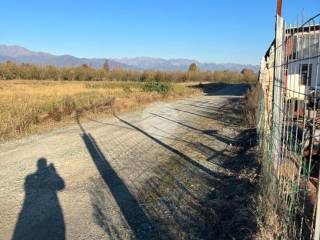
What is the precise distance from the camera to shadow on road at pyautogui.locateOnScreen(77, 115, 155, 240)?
4.72 m

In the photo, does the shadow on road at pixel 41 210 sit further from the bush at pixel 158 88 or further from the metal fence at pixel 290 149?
the bush at pixel 158 88

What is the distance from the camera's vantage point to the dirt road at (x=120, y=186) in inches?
189

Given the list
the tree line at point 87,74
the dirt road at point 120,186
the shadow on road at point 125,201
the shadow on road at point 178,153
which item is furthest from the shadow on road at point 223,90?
the shadow on road at point 125,201

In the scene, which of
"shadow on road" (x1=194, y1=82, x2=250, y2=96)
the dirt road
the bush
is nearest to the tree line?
"shadow on road" (x1=194, y1=82, x2=250, y2=96)

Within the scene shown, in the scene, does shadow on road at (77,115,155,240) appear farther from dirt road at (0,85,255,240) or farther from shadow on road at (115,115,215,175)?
shadow on road at (115,115,215,175)

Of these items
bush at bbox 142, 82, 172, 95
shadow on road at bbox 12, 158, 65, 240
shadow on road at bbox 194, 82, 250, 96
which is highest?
bush at bbox 142, 82, 172, 95

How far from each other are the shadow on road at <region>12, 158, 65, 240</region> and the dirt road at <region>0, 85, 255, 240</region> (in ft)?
0.04

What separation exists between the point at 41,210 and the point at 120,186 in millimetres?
1507

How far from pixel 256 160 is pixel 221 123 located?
6885mm

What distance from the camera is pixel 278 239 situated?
3674 mm

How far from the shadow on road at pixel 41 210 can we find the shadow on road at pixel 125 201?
64 cm

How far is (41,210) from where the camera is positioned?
5.43 m

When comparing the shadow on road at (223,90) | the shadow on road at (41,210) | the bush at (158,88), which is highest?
the bush at (158,88)

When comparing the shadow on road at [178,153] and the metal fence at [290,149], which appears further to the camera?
the shadow on road at [178,153]
